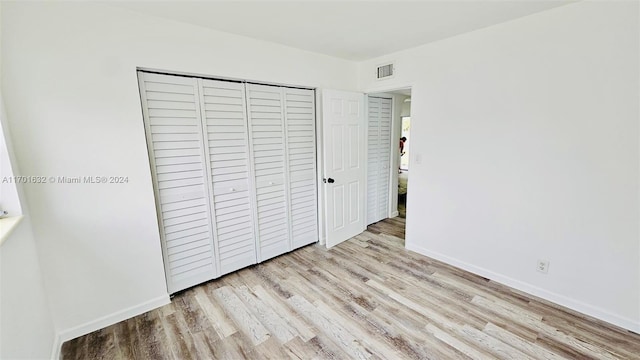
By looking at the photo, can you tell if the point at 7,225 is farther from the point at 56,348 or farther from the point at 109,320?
the point at 109,320

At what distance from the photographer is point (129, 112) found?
194 cm

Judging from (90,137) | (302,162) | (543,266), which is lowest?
(543,266)

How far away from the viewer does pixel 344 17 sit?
6.83 ft

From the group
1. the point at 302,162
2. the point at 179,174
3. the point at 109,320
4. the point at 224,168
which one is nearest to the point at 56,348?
the point at 109,320

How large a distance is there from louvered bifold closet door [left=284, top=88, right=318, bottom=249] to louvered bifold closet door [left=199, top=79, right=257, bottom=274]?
51 cm

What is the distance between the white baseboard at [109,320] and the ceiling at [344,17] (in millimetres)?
2213

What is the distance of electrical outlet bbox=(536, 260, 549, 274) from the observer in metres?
2.24

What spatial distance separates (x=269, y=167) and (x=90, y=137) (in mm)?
1429

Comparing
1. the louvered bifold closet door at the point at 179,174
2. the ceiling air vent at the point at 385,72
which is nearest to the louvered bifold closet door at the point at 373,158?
the ceiling air vent at the point at 385,72

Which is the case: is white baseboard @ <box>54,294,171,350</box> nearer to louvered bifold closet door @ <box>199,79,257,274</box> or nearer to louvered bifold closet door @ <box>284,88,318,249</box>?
louvered bifold closet door @ <box>199,79,257,274</box>

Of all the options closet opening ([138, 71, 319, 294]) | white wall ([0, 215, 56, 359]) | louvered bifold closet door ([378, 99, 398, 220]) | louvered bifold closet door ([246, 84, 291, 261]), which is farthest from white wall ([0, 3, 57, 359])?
louvered bifold closet door ([378, 99, 398, 220])

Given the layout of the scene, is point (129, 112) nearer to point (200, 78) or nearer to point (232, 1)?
point (200, 78)

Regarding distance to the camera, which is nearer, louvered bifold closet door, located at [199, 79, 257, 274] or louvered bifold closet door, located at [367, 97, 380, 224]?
louvered bifold closet door, located at [199, 79, 257, 274]

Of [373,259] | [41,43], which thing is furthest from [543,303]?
[41,43]
